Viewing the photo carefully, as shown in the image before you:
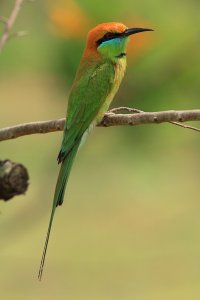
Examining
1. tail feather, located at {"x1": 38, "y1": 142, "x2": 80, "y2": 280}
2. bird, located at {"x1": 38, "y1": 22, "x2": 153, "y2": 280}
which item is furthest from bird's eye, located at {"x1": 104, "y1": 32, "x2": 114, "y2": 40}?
tail feather, located at {"x1": 38, "y1": 142, "x2": 80, "y2": 280}

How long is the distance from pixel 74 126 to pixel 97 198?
12.1ft

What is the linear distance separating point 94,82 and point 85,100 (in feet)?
0.22

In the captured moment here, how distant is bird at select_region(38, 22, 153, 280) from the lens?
192 centimetres

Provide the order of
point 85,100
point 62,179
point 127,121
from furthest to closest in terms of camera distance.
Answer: point 85,100 → point 62,179 → point 127,121

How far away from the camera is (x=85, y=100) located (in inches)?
79.6

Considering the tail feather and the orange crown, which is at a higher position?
the orange crown

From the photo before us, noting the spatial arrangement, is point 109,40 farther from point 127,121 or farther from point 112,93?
point 127,121

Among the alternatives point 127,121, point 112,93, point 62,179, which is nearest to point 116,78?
point 112,93

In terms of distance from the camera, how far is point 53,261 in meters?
4.80

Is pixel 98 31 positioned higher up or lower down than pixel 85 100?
higher up

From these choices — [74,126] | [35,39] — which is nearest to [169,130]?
[35,39]

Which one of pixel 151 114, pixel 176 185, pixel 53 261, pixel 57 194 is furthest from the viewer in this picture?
pixel 176 185

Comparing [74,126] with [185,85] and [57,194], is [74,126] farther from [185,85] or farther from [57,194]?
[185,85]

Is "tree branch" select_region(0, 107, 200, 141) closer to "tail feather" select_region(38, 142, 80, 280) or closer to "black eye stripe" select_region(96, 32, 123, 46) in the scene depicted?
"tail feather" select_region(38, 142, 80, 280)
